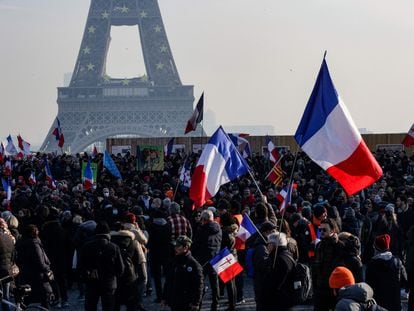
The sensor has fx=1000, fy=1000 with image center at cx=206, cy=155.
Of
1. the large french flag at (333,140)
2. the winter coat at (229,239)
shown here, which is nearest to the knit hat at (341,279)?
the large french flag at (333,140)

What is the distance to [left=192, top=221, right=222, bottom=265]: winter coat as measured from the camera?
15039 millimetres

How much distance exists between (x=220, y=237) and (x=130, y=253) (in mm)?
1642

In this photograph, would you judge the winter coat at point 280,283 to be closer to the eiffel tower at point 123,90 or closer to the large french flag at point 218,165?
the large french flag at point 218,165

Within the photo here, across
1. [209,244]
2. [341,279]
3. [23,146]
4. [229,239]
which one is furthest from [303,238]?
[23,146]

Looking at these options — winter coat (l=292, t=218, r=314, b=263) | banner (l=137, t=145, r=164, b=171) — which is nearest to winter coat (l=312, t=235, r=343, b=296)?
winter coat (l=292, t=218, r=314, b=263)

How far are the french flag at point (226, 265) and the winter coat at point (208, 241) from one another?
2.84ft

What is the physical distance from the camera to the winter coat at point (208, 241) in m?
15.0

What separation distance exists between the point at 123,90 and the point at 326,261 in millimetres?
102015

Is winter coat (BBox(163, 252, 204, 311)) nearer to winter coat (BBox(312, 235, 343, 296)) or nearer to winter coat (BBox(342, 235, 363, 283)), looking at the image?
winter coat (BBox(312, 235, 343, 296))

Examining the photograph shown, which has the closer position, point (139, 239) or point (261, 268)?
point (261, 268)

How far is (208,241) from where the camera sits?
15.1m

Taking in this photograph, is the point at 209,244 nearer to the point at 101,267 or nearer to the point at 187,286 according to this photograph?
the point at 101,267

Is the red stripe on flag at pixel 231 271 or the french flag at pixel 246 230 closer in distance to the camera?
the red stripe on flag at pixel 231 271

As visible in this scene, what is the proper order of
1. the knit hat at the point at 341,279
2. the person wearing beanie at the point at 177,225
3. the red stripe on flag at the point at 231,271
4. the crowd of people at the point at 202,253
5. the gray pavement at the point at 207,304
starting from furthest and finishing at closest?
1. the person wearing beanie at the point at 177,225
2. the gray pavement at the point at 207,304
3. the red stripe on flag at the point at 231,271
4. the crowd of people at the point at 202,253
5. the knit hat at the point at 341,279
